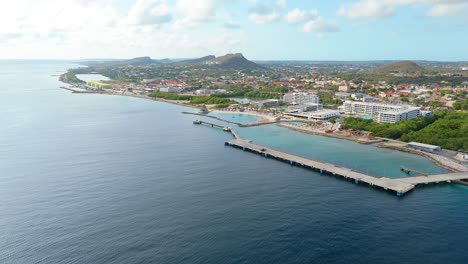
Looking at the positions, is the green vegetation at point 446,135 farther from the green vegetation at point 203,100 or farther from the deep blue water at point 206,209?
the green vegetation at point 203,100

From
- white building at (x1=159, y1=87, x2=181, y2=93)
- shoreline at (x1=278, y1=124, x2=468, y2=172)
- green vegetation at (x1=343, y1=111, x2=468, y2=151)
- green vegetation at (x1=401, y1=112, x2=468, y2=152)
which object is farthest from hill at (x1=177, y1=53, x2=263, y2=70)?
green vegetation at (x1=401, y1=112, x2=468, y2=152)

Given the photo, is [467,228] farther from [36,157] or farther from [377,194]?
[36,157]

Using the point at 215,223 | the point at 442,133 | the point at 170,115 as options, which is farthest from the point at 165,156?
the point at 442,133

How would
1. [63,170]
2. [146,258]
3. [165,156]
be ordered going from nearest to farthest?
[146,258] → [63,170] → [165,156]

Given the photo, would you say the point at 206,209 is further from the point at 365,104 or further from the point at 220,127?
the point at 365,104

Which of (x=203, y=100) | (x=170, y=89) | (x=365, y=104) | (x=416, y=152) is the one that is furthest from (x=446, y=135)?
(x=170, y=89)
